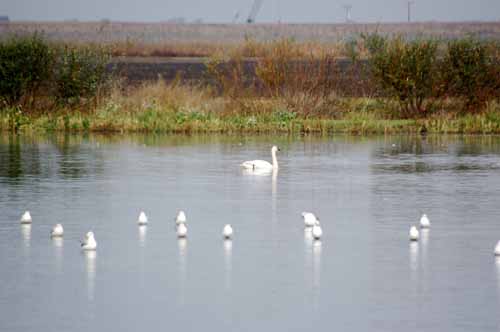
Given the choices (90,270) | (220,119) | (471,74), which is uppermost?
(471,74)

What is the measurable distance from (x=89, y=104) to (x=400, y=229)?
64.0 ft

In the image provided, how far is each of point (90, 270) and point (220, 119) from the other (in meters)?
19.7

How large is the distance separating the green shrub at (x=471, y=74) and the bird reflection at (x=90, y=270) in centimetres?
2145

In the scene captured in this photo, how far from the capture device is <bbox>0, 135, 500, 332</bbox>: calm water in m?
10.6

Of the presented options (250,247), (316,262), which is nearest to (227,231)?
(250,247)

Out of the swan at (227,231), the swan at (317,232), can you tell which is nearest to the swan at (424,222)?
the swan at (317,232)

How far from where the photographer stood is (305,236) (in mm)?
14672

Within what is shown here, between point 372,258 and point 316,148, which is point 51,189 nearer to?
point 372,258

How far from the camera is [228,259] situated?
1305cm

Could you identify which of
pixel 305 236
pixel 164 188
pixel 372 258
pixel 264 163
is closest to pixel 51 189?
pixel 164 188

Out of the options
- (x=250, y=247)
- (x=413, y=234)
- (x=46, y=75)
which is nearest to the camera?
(x=250, y=247)

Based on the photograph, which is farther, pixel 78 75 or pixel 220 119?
pixel 78 75

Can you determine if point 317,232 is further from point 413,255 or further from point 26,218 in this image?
point 26,218

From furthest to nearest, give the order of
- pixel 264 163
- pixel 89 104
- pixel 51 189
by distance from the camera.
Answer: pixel 89 104 → pixel 264 163 → pixel 51 189
